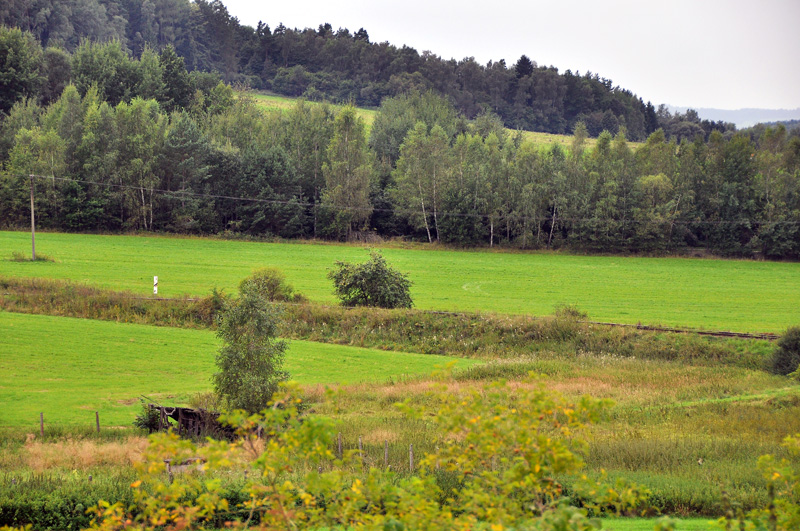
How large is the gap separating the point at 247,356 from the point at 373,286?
2343cm

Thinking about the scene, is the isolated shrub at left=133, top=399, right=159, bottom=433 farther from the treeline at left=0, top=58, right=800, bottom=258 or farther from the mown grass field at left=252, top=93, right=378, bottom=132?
the mown grass field at left=252, top=93, right=378, bottom=132

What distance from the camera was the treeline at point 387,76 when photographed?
6412 inches

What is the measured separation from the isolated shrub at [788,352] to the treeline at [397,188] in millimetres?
48918

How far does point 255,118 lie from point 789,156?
7757cm

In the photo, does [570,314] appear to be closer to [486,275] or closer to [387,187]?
[486,275]

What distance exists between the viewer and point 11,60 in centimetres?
10400

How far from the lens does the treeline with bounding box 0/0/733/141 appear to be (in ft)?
534

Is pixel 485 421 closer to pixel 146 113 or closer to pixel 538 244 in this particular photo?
pixel 538 244

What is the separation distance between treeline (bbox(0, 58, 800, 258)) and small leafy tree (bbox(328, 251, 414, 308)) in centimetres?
3946

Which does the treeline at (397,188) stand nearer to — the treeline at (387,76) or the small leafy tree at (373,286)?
→ the small leafy tree at (373,286)

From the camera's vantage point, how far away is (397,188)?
3760 inches

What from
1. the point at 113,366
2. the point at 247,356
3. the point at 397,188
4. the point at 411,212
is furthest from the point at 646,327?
the point at 397,188

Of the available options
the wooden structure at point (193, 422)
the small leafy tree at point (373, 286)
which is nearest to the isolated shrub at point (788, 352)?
the small leafy tree at point (373, 286)

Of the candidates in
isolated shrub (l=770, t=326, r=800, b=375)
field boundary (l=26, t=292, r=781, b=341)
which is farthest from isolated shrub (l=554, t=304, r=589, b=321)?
isolated shrub (l=770, t=326, r=800, b=375)
